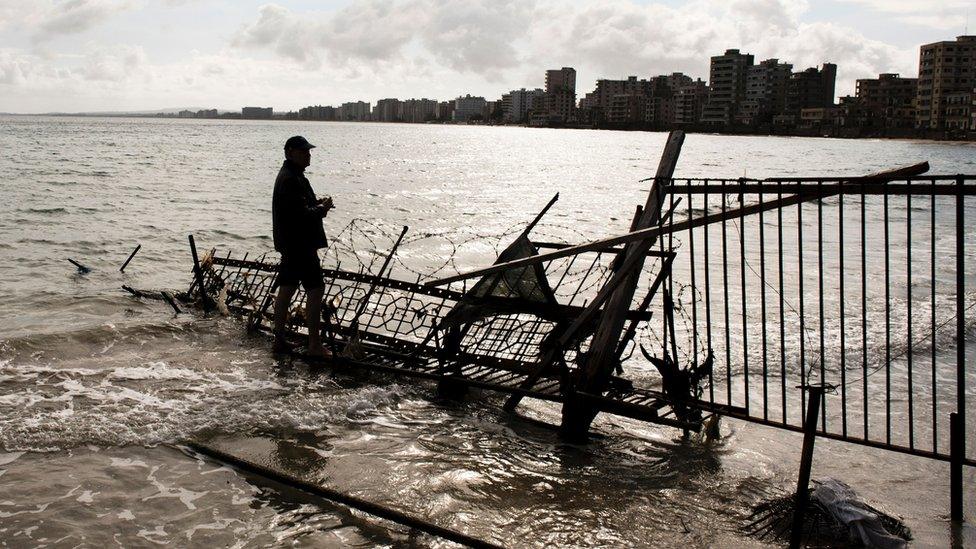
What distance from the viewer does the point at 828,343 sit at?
10875mm

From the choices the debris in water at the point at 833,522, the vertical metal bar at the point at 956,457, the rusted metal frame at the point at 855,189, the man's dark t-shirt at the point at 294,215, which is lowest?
the debris in water at the point at 833,522

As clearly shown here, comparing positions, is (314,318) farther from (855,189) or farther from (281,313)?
(855,189)

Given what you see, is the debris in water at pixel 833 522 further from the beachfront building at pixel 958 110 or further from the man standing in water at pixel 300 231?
the beachfront building at pixel 958 110

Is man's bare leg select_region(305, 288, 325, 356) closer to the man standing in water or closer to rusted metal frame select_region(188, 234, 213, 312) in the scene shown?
the man standing in water

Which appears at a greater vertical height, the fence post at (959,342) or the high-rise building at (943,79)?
the high-rise building at (943,79)

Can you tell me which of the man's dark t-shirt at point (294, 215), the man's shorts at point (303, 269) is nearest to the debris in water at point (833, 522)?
the man's shorts at point (303, 269)

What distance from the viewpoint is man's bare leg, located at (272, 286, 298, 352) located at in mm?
8250

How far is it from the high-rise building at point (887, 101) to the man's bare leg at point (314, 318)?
17540 cm

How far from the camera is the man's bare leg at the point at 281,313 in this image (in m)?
8.25

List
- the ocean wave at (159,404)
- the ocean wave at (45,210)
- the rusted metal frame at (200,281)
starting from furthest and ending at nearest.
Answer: the ocean wave at (45,210) → the rusted metal frame at (200,281) → the ocean wave at (159,404)

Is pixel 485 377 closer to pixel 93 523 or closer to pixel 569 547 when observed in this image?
pixel 569 547

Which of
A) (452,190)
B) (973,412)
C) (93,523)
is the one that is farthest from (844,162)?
(93,523)

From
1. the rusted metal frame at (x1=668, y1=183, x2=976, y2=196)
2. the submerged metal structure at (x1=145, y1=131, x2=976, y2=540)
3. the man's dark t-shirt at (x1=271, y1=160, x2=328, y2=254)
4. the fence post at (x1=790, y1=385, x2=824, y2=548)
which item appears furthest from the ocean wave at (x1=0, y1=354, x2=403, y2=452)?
the fence post at (x1=790, y1=385, x2=824, y2=548)

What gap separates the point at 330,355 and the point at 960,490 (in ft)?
18.5
